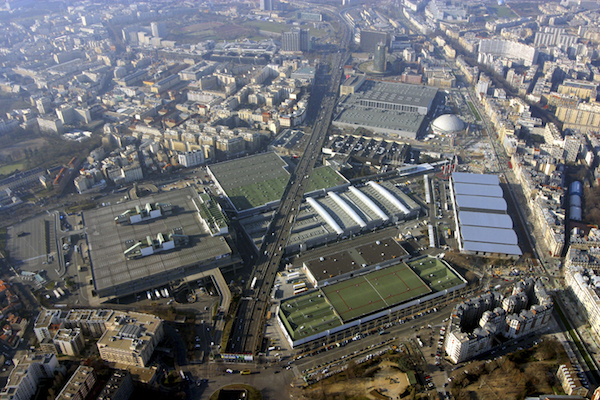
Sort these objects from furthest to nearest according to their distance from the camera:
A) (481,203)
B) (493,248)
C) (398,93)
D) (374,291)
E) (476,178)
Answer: (398,93) → (476,178) → (481,203) → (493,248) → (374,291)

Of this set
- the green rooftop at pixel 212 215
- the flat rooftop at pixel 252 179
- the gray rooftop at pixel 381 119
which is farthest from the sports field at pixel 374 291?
the gray rooftop at pixel 381 119

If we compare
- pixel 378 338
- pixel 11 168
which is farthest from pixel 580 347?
pixel 11 168

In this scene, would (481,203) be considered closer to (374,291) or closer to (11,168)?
(374,291)

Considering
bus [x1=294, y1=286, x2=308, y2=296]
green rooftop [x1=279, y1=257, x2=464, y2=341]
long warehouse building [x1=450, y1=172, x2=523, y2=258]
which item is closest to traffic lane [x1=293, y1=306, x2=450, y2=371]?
green rooftop [x1=279, y1=257, x2=464, y2=341]

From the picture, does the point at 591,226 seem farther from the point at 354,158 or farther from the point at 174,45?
the point at 174,45

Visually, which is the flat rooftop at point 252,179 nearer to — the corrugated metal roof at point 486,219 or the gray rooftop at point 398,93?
the corrugated metal roof at point 486,219

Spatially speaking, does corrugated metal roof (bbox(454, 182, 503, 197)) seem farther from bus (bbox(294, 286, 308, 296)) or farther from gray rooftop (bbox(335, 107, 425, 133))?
bus (bbox(294, 286, 308, 296))

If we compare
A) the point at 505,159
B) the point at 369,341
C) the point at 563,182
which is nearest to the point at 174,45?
the point at 505,159
